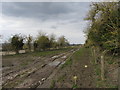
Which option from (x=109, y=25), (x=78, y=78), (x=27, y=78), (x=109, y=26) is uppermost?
(x=109, y=25)

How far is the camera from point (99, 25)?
1241cm

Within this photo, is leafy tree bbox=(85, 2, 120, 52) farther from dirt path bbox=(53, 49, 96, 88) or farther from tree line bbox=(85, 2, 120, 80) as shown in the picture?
dirt path bbox=(53, 49, 96, 88)

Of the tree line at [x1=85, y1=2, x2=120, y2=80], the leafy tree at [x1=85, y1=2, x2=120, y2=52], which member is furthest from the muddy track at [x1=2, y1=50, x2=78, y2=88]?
the leafy tree at [x1=85, y1=2, x2=120, y2=52]

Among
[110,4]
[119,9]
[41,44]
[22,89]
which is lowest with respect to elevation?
[22,89]

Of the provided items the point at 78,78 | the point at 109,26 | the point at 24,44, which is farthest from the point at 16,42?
the point at 78,78

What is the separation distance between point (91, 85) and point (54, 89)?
69.9 inches

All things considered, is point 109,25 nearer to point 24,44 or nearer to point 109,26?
point 109,26

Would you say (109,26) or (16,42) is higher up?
(109,26)

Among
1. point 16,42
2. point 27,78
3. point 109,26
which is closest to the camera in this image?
point 27,78

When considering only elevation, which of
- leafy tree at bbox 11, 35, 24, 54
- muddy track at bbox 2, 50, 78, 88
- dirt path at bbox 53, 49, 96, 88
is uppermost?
leafy tree at bbox 11, 35, 24, 54

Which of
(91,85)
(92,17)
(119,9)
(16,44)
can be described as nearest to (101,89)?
(91,85)

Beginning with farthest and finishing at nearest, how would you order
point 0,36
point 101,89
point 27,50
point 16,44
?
point 27,50, point 16,44, point 0,36, point 101,89

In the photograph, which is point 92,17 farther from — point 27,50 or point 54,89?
point 27,50

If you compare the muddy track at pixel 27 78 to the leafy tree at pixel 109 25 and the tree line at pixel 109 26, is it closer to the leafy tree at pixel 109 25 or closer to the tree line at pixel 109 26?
the tree line at pixel 109 26
